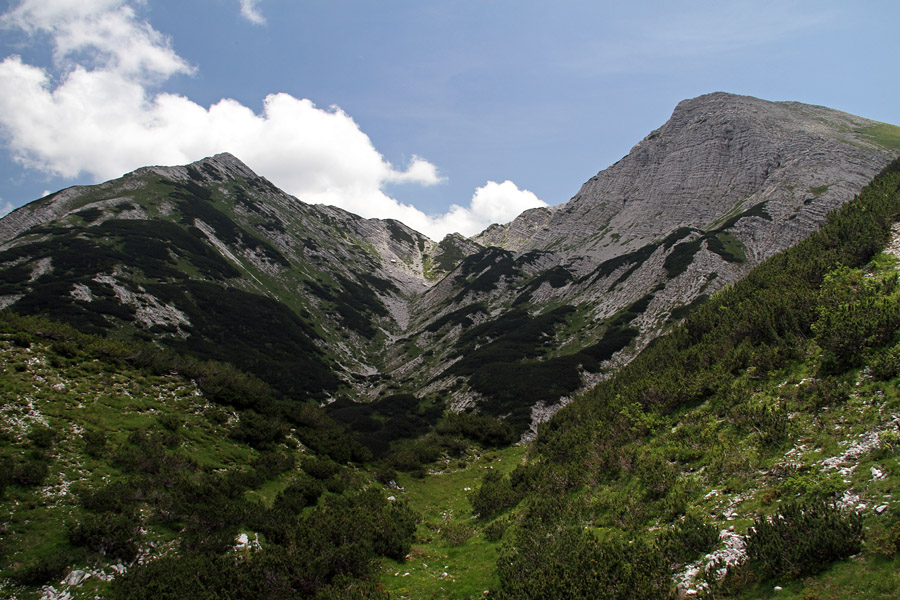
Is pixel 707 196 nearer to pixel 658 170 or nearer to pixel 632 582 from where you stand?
pixel 658 170

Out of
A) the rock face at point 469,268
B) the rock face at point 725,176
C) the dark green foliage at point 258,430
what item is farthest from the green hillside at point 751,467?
the rock face at point 725,176

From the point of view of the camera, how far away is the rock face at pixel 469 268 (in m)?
61.0

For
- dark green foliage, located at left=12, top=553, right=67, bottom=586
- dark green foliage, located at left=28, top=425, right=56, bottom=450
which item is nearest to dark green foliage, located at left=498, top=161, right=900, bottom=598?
dark green foliage, located at left=12, top=553, right=67, bottom=586

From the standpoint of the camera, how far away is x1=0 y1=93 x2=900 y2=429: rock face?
2400 inches

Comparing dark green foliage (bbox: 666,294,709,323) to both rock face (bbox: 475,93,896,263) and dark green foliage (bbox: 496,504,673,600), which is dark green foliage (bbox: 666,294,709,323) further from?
dark green foliage (bbox: 496,504,673,600)

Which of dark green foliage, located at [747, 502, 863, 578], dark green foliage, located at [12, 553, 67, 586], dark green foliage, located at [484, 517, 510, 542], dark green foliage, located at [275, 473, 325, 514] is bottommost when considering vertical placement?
dark green foliage, located at [484, 517, 510, 542]

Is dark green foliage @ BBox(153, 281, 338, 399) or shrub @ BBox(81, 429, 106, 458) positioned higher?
dark green foliage @ BBox(153, 281, 338, 399)

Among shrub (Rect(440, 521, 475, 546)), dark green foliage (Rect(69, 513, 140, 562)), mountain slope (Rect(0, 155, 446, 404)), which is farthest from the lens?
mountain slope (Rect(0, 155, 446, 404))

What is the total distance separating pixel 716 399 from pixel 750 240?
2797 inches

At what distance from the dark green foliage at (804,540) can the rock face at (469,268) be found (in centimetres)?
3727

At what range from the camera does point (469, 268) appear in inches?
5645

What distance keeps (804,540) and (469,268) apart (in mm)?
136463

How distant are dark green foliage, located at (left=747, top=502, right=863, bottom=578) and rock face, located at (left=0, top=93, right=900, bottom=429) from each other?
3727 centimetres

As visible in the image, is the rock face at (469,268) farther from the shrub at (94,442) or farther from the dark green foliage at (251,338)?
the shrub at (94,442)
